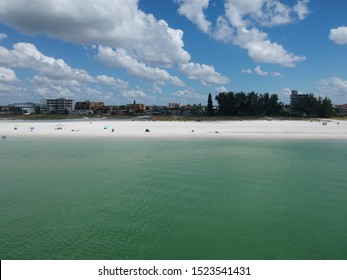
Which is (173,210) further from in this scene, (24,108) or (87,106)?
(24,108)

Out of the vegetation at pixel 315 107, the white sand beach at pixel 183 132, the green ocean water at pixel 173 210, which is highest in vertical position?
the vegetation at pixel 315 107

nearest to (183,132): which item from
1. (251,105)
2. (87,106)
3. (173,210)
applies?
(173,210)

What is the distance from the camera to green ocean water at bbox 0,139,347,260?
326 inches

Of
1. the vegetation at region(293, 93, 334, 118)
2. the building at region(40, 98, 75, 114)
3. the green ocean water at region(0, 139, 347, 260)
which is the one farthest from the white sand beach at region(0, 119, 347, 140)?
the building at region(40, 98, 75, 114)

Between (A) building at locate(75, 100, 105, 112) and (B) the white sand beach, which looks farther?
(A) building at locate(75, 100, 105, 112)

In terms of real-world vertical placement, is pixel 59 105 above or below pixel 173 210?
above

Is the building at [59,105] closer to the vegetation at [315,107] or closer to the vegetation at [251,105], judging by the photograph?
the vegetation at [251,105]

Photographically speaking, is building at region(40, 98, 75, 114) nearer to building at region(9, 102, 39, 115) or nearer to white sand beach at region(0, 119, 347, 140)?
building at region(9, 102, 39, 115)

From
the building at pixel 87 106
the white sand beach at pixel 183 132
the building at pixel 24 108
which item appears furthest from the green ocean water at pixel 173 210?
the building at pixel 24 108

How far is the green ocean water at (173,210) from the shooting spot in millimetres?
8273

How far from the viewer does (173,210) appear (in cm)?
1136

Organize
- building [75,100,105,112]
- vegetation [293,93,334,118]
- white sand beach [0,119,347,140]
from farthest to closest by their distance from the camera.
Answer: building [75,100,105,112] → vegetation [293,93,334,118] → white sand beach [0,119,347,140]

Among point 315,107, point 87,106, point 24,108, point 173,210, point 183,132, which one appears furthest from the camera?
point 87,106
